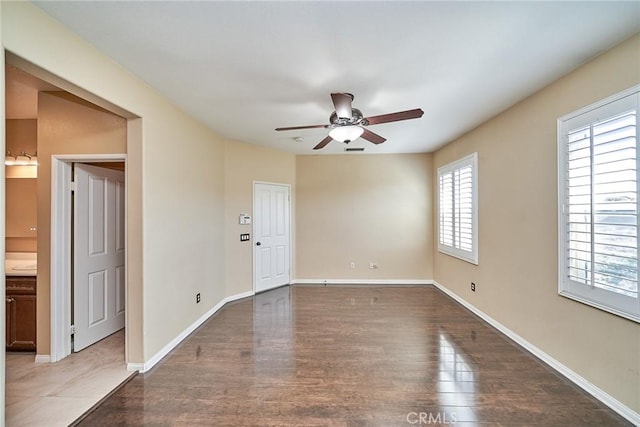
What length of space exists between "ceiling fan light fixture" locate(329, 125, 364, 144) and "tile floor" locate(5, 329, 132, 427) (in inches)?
115

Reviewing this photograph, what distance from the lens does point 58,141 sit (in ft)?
8.99

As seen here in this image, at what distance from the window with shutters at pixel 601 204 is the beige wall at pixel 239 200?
419cm

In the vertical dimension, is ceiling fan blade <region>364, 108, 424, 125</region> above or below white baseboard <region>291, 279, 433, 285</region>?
above

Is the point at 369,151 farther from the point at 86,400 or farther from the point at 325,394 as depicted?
the point at 86,400

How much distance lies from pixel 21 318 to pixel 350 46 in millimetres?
3998

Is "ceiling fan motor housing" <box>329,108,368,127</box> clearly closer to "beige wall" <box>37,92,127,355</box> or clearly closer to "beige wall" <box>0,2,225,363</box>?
"beige wall" <box>0,2,225,363</box>

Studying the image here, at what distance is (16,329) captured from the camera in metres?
2.84

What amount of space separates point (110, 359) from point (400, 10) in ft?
12.7

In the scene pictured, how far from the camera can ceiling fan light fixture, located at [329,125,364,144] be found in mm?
2732

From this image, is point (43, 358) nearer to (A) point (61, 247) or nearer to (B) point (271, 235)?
(A) point (61, 247)

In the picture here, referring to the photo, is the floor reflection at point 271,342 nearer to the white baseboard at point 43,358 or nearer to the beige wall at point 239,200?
the beige wall at point 239,200

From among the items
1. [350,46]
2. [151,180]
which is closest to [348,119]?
[350,46]

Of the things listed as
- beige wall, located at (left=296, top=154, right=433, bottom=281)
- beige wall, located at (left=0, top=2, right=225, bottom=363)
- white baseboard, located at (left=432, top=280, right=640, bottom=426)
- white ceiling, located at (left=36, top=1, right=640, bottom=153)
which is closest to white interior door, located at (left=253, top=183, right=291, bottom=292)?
beige wall, located at (left=296, top=154, right=433, bottom=281)

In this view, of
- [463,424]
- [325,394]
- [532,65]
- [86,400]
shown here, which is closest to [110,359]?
[86,400]
